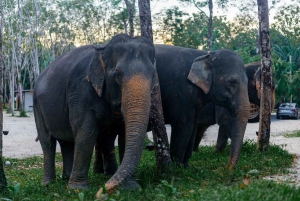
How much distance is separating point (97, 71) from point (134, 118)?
109cm

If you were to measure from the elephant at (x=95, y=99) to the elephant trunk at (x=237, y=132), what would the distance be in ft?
7.38

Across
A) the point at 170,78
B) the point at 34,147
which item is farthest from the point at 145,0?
the point at 34,147

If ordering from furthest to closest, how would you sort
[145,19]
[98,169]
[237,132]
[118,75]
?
[98,169] → [145,19] → [237,132] → [118,75]

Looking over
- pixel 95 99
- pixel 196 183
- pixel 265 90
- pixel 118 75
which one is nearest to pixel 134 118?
pixel 118 75

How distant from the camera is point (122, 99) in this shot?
21.3 feet

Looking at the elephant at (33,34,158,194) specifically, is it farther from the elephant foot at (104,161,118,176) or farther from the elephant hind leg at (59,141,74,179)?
the elephant foot at (104,161,118,176)

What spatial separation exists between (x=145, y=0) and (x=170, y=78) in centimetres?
140

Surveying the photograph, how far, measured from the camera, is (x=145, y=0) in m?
8.88

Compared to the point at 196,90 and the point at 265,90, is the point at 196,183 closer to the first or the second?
the point at 196,90

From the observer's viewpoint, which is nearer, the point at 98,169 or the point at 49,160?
the point at 49,160

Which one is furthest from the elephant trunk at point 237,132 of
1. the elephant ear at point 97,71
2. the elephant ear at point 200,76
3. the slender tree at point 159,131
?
the elephant ear at point 97,71

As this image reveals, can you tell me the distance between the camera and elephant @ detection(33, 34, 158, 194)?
248 inches

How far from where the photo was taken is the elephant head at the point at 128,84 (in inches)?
240

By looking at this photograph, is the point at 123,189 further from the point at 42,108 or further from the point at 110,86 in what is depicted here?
the point at 42,108
